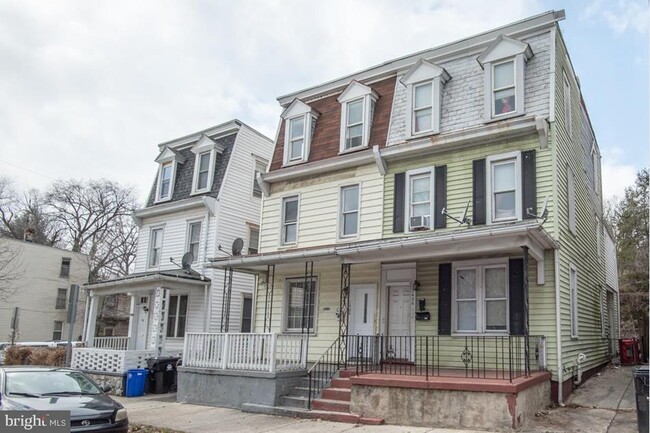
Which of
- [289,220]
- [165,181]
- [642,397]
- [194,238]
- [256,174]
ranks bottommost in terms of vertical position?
[642,397]

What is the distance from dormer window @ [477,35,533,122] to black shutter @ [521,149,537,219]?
1138mm

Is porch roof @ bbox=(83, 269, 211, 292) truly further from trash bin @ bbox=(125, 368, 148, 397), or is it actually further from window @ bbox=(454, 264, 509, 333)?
window @ bbox=(454, 264, 509, 333)

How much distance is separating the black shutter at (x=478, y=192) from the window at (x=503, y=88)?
137 centimetres

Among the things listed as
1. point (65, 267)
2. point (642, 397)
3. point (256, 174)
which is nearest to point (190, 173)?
point (256, 174)

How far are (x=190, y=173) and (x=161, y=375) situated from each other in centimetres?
856

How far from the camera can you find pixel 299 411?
35.7 ft

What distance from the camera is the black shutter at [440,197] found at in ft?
43.4

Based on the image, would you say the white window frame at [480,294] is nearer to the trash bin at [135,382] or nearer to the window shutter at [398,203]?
the window shutter at [398,203]

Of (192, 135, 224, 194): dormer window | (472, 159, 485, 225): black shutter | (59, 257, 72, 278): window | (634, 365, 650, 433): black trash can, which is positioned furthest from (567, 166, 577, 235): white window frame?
(59, 257, 72, 278): window

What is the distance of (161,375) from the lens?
1580cm

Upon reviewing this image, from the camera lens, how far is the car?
810 centimetres

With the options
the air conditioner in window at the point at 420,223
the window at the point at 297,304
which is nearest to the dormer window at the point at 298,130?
the window at the point at 297,304

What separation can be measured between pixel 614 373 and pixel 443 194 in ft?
24.2

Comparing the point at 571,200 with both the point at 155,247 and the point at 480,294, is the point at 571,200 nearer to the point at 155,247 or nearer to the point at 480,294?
the point at 480,294
